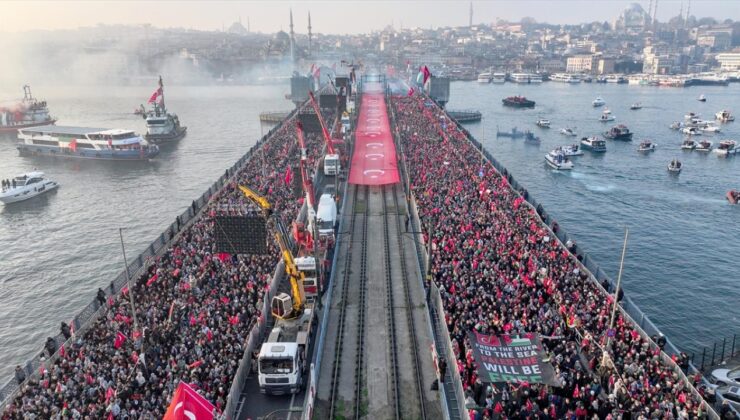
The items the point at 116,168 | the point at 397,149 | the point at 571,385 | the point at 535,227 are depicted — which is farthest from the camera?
the point at 116,168

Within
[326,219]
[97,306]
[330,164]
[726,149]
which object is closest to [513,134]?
[726,149]

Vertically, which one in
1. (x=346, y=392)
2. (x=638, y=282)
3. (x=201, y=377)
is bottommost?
(x=638, y=282)

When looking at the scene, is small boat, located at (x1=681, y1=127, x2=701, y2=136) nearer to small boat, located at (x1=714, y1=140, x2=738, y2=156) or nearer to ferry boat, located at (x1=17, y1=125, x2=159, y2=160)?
small boat, located at (x1=714, y1=140, x2=738, y2=156)

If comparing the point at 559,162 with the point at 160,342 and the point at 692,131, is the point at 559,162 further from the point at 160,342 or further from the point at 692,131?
the point at 160,342

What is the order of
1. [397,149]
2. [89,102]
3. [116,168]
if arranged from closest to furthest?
[397,149] < [116,168] < [89,102]

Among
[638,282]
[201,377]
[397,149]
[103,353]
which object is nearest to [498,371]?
[201,377]

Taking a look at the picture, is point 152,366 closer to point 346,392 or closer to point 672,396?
point 346,392

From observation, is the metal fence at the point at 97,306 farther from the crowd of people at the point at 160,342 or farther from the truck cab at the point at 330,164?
the truck cab at the point at 330,164

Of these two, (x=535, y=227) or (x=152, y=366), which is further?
(x=535, y=227)
